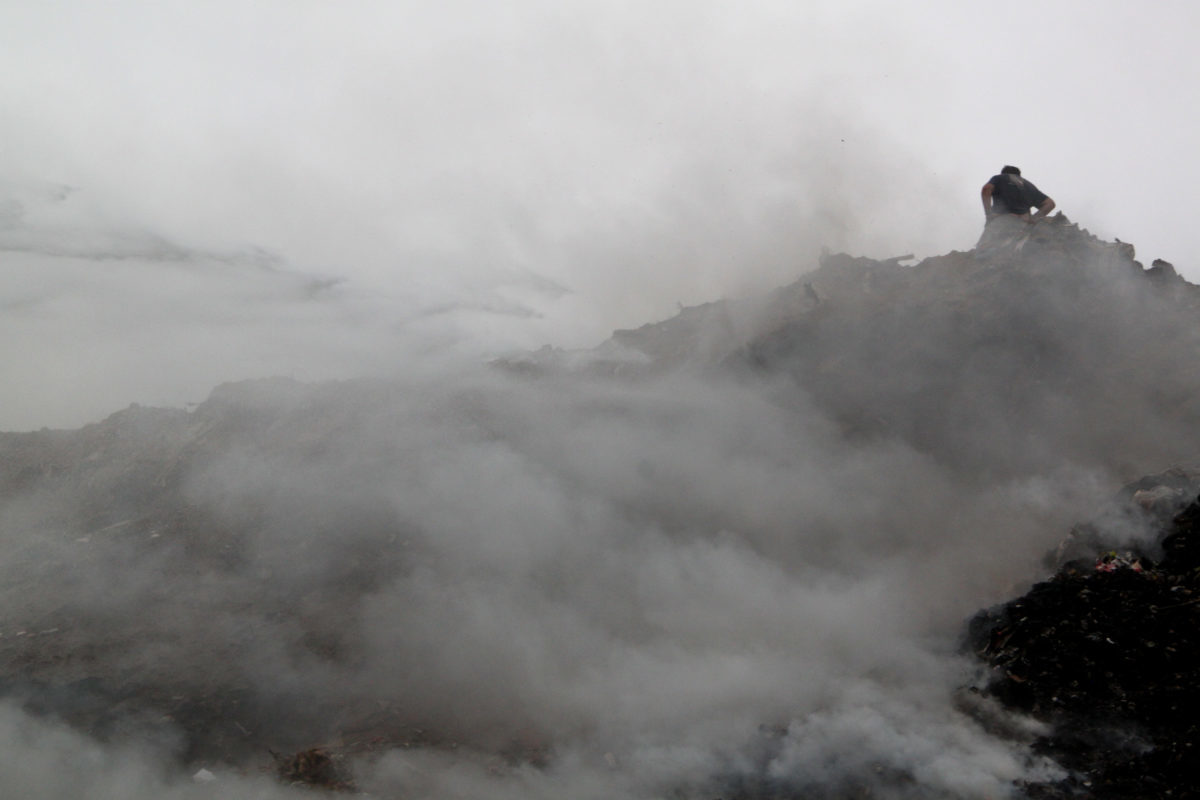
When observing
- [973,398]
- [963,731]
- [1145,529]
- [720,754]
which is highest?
[973,398]

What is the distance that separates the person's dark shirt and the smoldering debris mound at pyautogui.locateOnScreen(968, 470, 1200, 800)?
30.0ft

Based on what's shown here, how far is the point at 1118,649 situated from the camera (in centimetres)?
938

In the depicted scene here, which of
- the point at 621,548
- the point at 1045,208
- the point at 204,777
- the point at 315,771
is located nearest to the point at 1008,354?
the point at 1045,208

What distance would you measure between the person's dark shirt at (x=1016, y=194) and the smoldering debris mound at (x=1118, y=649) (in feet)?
30.0

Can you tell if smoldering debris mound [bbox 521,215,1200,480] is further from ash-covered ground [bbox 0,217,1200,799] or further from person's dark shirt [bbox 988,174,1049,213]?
person's dark shirt [bbox 988,174,1049,213]

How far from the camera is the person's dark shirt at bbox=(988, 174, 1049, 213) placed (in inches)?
754

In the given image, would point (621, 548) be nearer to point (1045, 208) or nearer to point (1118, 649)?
point (1118, 649)

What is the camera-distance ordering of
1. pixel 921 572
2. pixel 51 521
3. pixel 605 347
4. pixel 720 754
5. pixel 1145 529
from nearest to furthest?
pixel 720 754, pixel 1145 529, pixel 921 572, pixel 51 521, pixel 605 347

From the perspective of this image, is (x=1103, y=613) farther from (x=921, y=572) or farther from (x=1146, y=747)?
(x=921, y=572)

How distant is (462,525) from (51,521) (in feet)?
33.3

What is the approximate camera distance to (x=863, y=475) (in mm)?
17125

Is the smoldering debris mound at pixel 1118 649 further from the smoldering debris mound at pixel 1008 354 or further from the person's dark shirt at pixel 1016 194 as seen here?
the person's dark shirt at pixel 1016 194

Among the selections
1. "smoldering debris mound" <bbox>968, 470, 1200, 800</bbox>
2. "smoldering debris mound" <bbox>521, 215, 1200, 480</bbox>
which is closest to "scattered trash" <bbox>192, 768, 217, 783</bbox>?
"smoldering debris mound" <bbox>968, 470, 1200, 800</bbox>

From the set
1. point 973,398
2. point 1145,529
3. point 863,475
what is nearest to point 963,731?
point 1145,529
